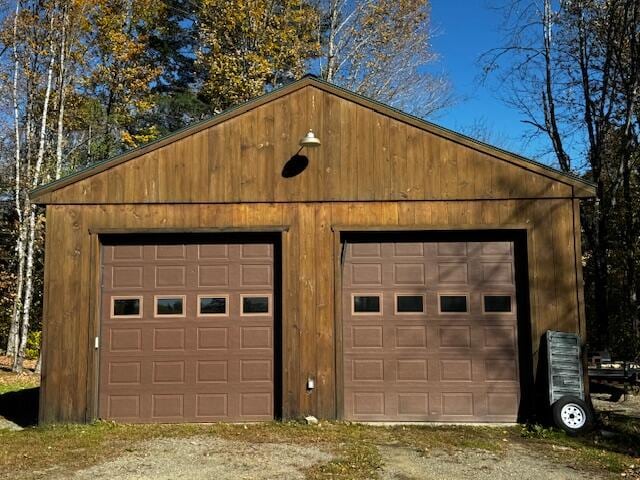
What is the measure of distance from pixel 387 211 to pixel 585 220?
9173 millimetres

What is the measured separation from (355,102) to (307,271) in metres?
2.53

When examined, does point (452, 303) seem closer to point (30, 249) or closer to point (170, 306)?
point (170, 306)

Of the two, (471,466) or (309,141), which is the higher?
(309,141)

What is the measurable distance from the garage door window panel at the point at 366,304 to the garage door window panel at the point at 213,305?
1.82m

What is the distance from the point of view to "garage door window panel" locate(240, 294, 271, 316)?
27.4 feet

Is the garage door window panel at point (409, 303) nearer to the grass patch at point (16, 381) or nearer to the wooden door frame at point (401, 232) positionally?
the wooden door frame at point (401, 232)

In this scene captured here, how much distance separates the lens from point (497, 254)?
8430 mm

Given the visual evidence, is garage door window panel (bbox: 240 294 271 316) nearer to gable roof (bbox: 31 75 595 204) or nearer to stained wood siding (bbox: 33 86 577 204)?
stained wood siding (bbox: 33 86 577 204)

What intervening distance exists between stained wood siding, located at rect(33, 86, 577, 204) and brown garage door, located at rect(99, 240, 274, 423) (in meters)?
0.83

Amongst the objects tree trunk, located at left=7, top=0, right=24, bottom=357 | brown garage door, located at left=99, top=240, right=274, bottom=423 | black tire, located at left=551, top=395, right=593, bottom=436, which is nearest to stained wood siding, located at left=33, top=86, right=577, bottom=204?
brown garage door, located at left=99, top=240, right=274, bottom=423

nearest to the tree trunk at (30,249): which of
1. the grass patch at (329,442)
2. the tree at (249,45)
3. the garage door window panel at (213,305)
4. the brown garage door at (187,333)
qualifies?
the tree at (249,45)

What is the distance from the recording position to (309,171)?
8.34 metres

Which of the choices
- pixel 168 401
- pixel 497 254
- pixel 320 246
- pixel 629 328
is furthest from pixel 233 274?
pixel 629 328

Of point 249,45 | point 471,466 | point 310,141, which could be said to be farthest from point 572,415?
point 249,45
